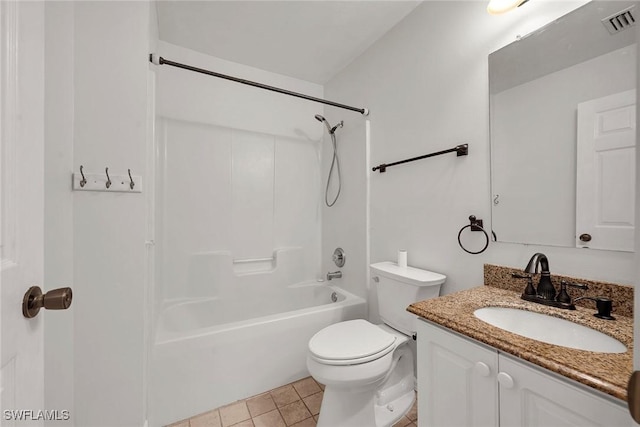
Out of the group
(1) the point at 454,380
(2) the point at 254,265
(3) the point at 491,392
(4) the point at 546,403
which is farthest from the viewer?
(2) the point at 254,265

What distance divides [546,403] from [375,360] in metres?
0.69

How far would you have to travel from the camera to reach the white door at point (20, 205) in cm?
43

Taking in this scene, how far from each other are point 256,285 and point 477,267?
1785 mm

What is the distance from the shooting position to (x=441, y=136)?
156 centimetres

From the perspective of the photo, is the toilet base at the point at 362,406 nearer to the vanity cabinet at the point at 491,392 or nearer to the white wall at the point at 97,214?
the vanity cabinet at the point at 491,392

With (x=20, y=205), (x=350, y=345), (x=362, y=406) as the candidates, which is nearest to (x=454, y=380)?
(x=350, y=345)

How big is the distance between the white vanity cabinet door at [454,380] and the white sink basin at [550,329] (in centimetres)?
18

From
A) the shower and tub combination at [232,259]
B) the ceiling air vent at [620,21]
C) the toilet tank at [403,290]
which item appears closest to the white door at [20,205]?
the shower and tub combination at [232,259]

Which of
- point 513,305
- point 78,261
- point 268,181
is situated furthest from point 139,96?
point 513,305

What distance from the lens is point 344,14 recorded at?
1.77m

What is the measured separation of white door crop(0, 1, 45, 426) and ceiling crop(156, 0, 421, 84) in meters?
1.54

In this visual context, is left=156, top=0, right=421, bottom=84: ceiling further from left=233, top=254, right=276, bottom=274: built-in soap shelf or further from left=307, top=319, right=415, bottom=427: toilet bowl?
left=307, top=319, right=415, bottom=427: toilet bowl

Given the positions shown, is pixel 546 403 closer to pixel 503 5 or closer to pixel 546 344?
pixel 546 344

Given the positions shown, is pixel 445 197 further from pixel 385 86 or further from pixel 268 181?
pixel 268 181
